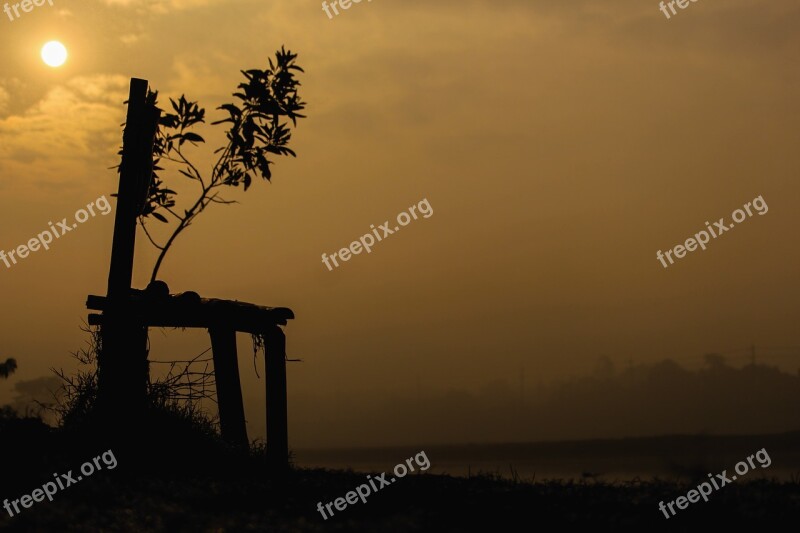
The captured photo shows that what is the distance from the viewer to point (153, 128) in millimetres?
13547

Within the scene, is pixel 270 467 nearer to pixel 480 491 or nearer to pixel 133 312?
pixel 133 312

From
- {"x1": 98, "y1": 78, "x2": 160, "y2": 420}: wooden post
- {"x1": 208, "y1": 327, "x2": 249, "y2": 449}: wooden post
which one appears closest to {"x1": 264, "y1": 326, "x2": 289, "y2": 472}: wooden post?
{"x1": 208, "y1": 327, "x2": 249, "y2": 449}: wooden post

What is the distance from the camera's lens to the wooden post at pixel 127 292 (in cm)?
1255

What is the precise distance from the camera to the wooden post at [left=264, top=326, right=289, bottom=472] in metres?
13.4

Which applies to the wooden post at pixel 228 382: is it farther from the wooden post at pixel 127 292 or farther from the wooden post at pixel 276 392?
the wooden post at pixel 127 292

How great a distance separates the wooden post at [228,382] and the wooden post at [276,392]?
42.2 inches

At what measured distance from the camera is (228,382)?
14.8m

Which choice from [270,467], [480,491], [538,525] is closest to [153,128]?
[270,467]

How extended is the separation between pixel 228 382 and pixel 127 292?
255 cm

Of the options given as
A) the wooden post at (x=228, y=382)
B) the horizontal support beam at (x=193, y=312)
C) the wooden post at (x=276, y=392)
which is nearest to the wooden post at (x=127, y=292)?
the horizontal support beam at (x=193, y=312)

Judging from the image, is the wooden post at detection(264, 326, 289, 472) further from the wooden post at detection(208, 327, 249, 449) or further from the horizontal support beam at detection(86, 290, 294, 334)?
the wooden post at detection(208, 327, 249, 449)

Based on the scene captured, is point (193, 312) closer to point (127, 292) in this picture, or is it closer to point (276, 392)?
point (127, 292)

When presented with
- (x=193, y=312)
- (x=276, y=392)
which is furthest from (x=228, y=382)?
(x=193, y=312)

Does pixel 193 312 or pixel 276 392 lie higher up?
pixel 193 312
